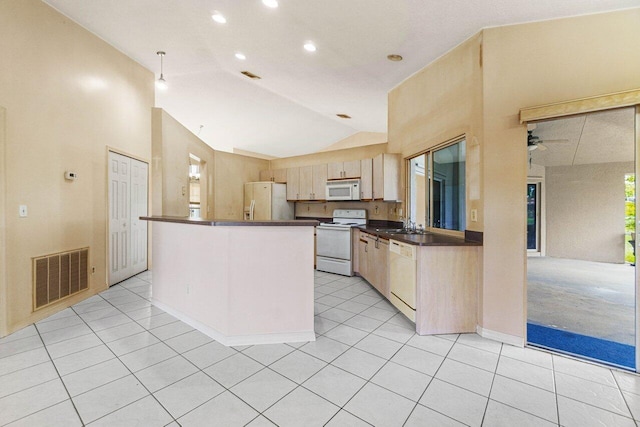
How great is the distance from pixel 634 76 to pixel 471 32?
1.32 m

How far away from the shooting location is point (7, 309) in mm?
2639

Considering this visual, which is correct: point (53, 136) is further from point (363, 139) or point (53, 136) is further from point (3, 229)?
point (363, 139)

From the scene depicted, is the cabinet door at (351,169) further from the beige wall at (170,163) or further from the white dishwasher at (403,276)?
the beige wall at (170,163)

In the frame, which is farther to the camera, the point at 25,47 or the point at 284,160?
the point at 284,160

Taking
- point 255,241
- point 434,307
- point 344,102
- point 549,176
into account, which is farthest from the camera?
point 549,176

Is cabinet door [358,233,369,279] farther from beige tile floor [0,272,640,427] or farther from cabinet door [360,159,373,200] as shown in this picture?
beige tile floor [0,272,640,427]

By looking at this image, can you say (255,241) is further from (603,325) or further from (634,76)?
(603,325)

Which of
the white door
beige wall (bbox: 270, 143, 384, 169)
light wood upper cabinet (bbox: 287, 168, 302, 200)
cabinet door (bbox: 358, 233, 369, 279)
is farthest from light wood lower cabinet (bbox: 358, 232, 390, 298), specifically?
the white door

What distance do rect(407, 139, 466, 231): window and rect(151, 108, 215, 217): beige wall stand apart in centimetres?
362

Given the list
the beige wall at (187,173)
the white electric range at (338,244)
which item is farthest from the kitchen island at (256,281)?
the white electric range at (338,244)

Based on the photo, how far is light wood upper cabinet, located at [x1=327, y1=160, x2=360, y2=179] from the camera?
513 centimetres

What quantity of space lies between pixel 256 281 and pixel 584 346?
9.50ft

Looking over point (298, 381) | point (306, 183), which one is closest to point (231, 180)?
point (306, 183)

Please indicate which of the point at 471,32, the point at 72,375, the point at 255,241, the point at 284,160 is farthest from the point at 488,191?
the point at 284,160
